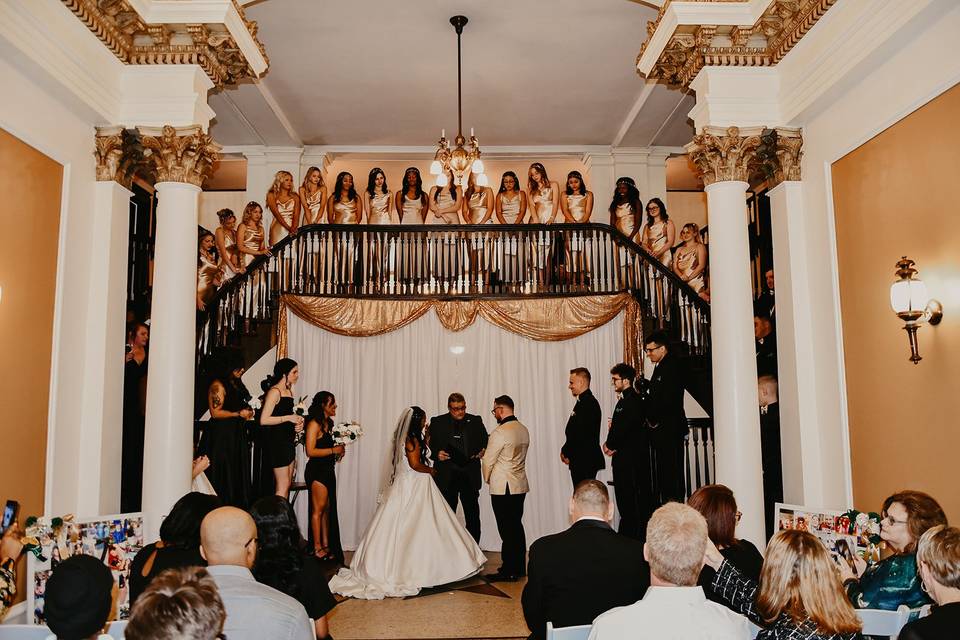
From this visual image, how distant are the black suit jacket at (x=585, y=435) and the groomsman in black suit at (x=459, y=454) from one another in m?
1.07

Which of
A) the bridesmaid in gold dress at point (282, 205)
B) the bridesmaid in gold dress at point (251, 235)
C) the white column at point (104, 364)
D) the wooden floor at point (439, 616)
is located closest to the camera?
the wooden floor at point (439, 616)

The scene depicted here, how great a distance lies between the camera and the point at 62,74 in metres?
5.50

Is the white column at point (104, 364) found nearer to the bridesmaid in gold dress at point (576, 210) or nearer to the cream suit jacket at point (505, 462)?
the cream suit jacket at point (505, 462)

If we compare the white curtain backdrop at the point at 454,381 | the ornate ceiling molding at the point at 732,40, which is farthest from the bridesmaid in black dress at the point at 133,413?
the ornate ceiling molding at the point at 732,40

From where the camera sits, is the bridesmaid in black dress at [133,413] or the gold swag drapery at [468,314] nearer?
the bridesmaid in black dress at [133,413]

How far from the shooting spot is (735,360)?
21.1 feet

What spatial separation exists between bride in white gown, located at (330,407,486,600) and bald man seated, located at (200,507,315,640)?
4231 mm

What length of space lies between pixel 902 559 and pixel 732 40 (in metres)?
4.52

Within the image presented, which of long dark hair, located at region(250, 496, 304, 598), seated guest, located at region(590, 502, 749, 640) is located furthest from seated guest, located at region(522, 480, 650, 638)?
long dark hair, located at region(250, 496, 304, 598)

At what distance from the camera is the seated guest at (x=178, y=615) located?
6.12ft

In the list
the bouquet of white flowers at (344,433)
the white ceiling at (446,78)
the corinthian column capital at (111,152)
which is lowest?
the bouquet of white flowers at (344,433)

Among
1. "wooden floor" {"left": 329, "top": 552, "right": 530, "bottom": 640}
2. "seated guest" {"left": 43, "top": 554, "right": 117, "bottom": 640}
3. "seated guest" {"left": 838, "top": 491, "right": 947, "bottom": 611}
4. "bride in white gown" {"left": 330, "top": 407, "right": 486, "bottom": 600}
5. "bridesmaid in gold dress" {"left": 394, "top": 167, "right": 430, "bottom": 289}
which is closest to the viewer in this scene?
"seated guest" {"left": 43, "top": 554, "right": 117, "bottom": 640}

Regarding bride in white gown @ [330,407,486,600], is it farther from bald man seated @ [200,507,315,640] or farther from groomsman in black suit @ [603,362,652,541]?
bald man seated @ [200,507,315,640]

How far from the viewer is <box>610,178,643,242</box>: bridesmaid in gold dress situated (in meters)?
10.5
